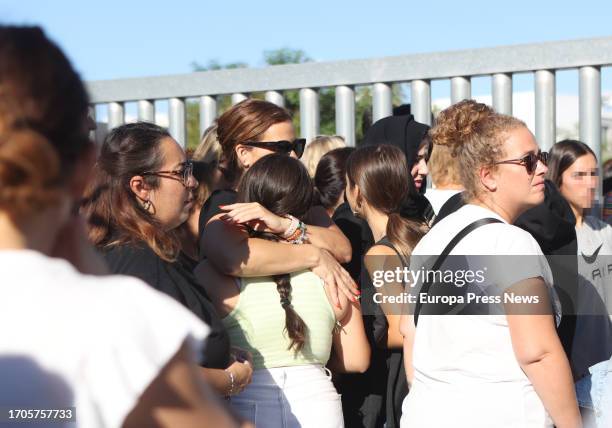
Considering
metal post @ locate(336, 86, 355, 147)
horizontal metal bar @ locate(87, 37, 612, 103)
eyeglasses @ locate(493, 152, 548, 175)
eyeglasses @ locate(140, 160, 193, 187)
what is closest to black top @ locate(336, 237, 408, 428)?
eyeglasses @ locate(493, 152, 548, 175)

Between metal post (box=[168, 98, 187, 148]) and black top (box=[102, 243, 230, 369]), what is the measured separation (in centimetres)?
417

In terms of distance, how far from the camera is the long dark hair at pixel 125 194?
2.69m

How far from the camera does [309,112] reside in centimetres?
631

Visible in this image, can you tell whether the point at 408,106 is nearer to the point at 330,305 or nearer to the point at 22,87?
the point at 330,305

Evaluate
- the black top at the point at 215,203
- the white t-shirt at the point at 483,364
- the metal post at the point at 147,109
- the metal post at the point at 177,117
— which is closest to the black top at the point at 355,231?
the black top at the point at 215,203

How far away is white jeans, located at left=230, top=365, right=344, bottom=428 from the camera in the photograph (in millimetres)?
3139

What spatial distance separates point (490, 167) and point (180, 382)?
2.11m

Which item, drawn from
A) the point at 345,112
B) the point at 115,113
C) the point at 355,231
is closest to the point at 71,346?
the point at 355,231

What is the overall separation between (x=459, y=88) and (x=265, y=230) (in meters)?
2.94

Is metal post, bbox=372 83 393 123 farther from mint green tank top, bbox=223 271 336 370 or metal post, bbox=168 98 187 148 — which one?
mint green tank top, bbox=223 271 336 370

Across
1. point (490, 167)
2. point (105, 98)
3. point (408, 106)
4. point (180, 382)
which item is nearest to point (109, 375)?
point (180, 382)

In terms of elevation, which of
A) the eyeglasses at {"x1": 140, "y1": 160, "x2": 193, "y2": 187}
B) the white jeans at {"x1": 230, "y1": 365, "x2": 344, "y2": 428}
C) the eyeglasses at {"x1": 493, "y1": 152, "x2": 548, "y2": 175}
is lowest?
the white jeans at {"x1": 230, "y1": 365, "x2": 344, "y2": 428}

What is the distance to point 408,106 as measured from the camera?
5.95 metres

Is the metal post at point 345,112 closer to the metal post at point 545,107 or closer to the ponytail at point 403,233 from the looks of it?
the metal post at point 545,107
